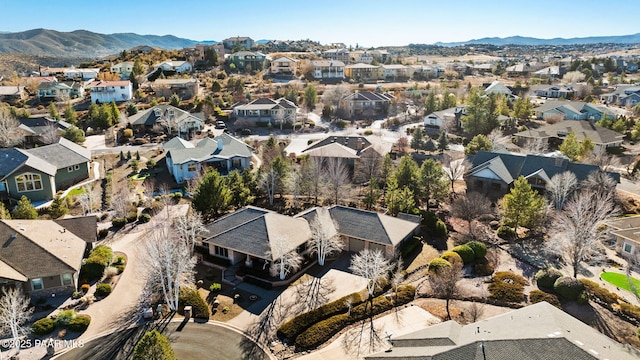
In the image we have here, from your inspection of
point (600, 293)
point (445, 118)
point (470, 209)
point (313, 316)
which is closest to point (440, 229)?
point (470, 209)

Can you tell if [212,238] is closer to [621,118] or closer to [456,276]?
[456,276]

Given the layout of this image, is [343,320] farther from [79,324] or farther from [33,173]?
[33,173]

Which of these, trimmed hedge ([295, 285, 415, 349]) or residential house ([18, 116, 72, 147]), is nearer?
trimmed hedge ([295, 285, 415, 349])

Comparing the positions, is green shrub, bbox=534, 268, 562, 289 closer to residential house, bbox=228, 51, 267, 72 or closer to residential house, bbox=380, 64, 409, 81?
residential house, bbox=380, 64, 409, 81

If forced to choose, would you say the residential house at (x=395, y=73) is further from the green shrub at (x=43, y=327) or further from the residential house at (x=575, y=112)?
the green shrub at (x=43, y=327)

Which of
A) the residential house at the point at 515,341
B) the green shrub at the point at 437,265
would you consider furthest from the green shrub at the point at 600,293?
the residential house at the point at 515,341

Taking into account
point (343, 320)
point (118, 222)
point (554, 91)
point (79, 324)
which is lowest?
point (343, 320)

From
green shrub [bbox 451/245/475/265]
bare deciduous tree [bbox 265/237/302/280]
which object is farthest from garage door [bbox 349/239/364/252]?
green shrub [bbox 451/245/475/265]
